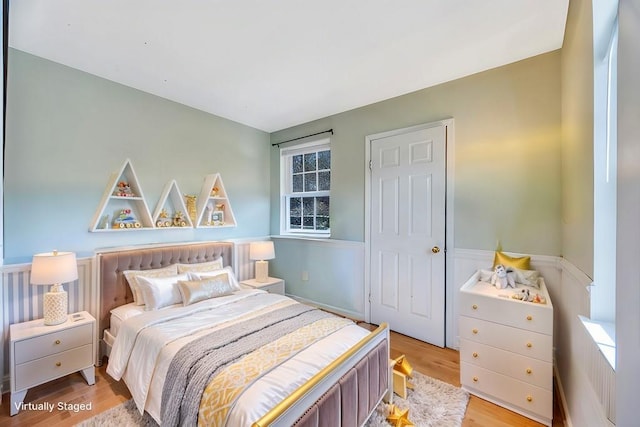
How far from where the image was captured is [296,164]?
4145 millimetres

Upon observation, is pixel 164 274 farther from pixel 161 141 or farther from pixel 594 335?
pixel 594 335

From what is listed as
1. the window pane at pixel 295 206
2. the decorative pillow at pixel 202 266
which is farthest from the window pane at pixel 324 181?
the decorative pillow at pixel 202 266

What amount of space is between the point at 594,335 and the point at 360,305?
7.83 ft

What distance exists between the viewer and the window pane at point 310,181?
154 inches

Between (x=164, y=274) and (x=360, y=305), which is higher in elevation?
(x=164, y=274)

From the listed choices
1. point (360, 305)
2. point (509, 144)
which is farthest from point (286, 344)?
point (509, 144)

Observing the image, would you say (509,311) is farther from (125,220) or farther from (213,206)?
(125,220)

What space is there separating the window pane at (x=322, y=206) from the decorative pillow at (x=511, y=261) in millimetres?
2078

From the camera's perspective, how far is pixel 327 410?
129 centimetres

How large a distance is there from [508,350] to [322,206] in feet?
8.50

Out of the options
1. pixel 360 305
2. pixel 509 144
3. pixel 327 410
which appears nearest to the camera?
pixel 327 410

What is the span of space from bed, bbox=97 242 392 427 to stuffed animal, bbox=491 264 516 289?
39.6 inches

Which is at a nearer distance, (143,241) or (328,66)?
(328,66)

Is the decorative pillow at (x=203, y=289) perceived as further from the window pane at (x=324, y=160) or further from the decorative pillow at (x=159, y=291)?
the window pane at (x=324, y=160)
